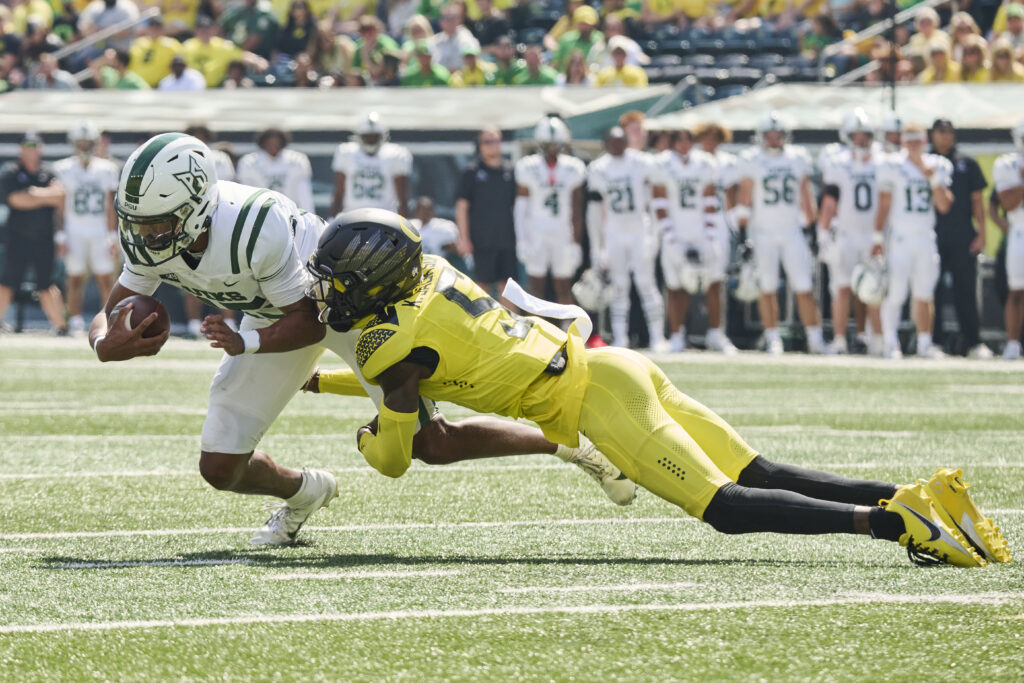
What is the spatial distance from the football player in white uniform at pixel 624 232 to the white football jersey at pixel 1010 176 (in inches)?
110

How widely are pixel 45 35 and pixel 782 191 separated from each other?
10638 millimetres

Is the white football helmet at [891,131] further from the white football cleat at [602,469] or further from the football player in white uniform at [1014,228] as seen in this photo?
the white football cleat at [602,469]

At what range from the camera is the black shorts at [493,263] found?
14.6 m

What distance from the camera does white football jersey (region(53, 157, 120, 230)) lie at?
15141mm

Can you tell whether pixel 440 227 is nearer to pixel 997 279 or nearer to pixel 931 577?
pixel 997 279

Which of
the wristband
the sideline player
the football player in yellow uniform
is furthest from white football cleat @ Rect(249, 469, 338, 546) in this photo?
the wristband

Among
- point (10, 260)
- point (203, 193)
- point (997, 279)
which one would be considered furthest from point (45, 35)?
point (203, 193)

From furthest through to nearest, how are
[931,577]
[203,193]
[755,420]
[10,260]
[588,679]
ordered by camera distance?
[10,260]
[755,420]
[203,193]
[931,577]
[588,679]

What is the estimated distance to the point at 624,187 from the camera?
14.0 meters

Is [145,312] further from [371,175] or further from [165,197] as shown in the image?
[371,175]

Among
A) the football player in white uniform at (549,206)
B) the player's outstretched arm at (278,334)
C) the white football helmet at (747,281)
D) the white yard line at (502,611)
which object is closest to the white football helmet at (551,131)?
the football player in white uniform at (549,206)

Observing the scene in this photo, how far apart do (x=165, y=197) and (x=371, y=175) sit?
388 inches

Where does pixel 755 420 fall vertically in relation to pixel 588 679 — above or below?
below

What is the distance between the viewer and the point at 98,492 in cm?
638
